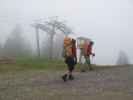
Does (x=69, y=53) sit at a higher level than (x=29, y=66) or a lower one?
higher

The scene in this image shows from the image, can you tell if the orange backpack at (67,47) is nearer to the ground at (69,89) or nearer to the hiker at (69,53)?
the hiker at (69,53)

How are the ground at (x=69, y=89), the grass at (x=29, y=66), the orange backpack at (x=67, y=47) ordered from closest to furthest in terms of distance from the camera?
1. the ground at (x=69, y=89)
2. the orange backpack at (x=67, y=47)
3. the grass at (x=29, y=66)

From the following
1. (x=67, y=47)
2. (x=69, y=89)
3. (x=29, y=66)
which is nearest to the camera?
(x=69, y=89)

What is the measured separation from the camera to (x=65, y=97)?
13.3 meters

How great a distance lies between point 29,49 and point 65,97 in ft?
238

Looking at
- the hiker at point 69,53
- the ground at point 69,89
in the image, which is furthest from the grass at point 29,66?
the hiker at point 69,53

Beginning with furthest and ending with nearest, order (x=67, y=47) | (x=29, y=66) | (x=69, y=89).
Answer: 1. (x=29, y=66)
2. (x=67, y=47)
3. (x=69, y=89)

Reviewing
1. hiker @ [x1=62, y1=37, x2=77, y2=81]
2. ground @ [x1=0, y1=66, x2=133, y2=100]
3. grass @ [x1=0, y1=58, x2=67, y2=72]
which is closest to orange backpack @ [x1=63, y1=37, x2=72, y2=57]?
hiker @ [x1=62, y1=37, x2=77, y2=81]

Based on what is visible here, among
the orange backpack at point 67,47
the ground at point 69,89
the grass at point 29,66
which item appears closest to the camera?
the ground at point 69,89

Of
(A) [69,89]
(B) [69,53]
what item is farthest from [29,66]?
(A) [69,89]

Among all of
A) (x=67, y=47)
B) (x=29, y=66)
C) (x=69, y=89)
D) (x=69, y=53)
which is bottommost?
(x=29, y=66)

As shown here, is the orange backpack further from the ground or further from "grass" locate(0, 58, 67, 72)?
"grass" locate(0, 58, 67, 72)

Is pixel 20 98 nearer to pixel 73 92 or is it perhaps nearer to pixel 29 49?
pixel 73 92

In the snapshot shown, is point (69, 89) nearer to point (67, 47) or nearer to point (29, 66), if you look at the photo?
point (67, 47)
